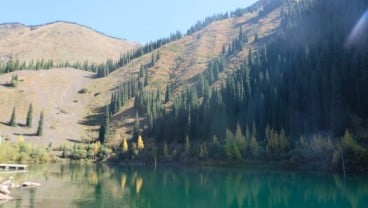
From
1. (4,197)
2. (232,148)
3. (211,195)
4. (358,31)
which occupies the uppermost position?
(358,31)

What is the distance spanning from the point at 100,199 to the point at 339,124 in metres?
78.2

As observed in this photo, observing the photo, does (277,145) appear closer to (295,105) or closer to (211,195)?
(295,105)

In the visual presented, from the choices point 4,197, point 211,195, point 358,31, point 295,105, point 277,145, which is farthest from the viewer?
point 358,31

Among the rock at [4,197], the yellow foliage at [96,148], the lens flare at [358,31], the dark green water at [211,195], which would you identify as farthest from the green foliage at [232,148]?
the rock at [4,197]

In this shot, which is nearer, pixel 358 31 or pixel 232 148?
pixel 232 148

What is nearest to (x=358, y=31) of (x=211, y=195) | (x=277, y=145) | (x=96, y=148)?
(x=277, y=145)

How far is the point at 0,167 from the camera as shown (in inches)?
4441

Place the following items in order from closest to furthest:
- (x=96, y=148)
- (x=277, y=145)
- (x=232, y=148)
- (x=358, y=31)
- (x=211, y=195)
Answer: (x=211, y=195), (x=277, y=145), (x=232, y=148), (x=358, y=31), (x=96, y=148)

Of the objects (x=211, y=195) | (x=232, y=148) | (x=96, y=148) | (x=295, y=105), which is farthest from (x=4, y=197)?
(x=96, y=148)

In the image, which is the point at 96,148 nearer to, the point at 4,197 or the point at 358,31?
the point at 358,31

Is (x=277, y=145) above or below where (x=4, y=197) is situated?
above

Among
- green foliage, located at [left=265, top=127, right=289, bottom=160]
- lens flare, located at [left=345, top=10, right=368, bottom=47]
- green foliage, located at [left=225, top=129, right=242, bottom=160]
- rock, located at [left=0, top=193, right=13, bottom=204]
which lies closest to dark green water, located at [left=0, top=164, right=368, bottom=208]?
rock, located at [left=0, top=193, right=13, bottom=204]

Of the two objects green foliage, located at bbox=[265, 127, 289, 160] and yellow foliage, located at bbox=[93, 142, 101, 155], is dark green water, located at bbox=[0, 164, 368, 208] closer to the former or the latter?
green foliage, located at bbox=[265, 127, 289, 160]

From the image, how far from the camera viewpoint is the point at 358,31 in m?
133
